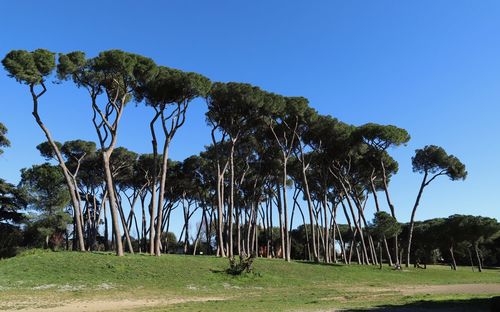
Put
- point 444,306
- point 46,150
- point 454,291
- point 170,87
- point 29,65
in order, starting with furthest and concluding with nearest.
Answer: point 46,150 < point 170,87 < point 29,65 < point 454,291 < point 444,306

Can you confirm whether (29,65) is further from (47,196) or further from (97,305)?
(47,196)

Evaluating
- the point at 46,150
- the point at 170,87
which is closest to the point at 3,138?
the point at 46,150

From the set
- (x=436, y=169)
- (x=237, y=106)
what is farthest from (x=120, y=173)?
(x=436, y=169)

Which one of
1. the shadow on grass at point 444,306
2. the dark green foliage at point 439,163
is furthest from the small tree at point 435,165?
the shadow on grass at point 444,306

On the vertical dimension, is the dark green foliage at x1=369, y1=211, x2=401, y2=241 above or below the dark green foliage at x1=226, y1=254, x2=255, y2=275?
above

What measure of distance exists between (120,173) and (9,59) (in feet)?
81.5

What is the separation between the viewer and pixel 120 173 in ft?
179

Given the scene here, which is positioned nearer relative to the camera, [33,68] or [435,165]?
[33,68]

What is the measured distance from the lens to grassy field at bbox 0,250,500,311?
16.9 m

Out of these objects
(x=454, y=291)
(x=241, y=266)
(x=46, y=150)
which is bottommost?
(x=454, y=291)

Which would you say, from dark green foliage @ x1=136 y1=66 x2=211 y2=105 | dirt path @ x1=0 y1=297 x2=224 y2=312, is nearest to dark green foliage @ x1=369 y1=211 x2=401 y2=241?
dark green foliage @ x1=136 y1=66 x2=211 y2=105

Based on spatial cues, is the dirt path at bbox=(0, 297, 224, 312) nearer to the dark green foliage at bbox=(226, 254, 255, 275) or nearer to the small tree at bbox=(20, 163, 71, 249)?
the dark green foliage at bbox=(226, 254, 255, 275)

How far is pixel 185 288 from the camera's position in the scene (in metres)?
23.6

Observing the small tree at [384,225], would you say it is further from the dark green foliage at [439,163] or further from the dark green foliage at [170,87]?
the dark green foliage at [170,87]
